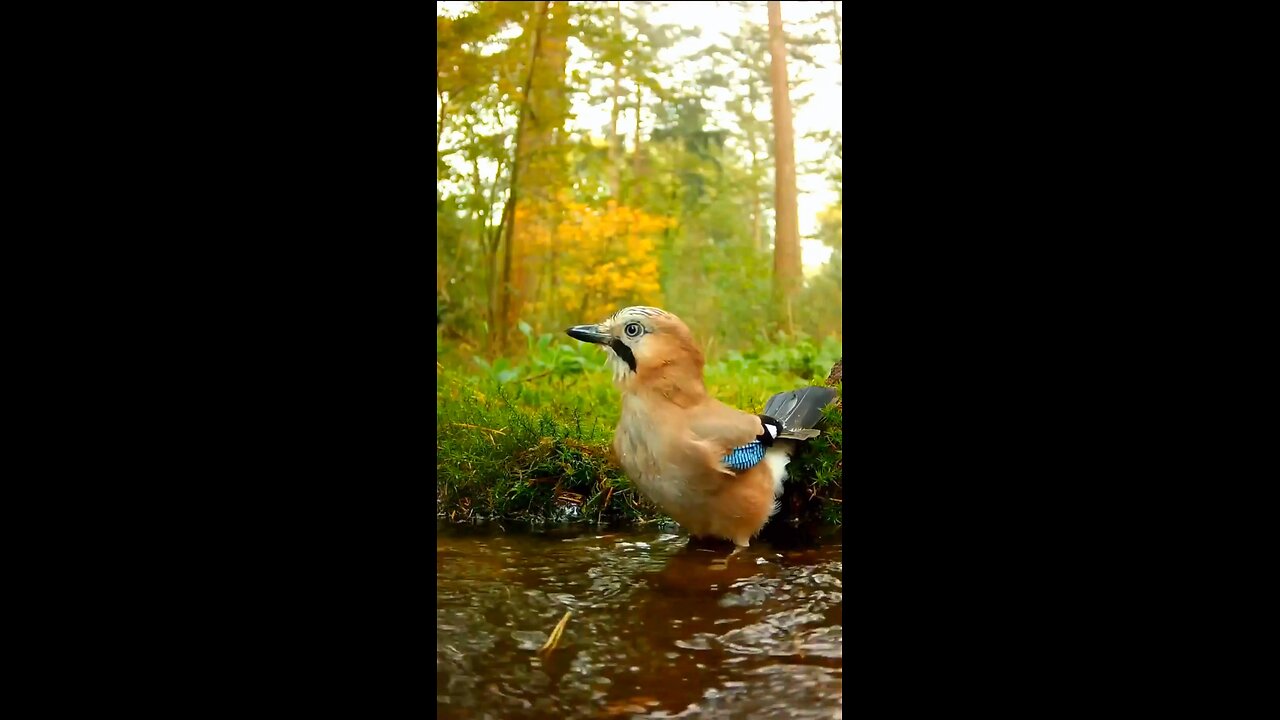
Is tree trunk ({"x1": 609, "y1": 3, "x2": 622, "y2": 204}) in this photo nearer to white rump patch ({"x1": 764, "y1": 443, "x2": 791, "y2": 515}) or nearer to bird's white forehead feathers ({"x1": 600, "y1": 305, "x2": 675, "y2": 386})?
bird's white forehead feathers ({"x1": 600, "y1": 305, "x2": 675, "y2": 386})

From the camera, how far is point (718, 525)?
3152mm

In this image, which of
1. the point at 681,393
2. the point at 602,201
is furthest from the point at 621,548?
the point at 602,201

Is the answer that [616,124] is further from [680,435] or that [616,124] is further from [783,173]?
[680,435]

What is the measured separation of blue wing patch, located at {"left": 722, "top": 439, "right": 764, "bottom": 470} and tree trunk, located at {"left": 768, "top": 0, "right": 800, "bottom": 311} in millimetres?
6652

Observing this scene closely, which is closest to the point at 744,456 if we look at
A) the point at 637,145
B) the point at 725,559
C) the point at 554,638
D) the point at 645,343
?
the point at 725,559

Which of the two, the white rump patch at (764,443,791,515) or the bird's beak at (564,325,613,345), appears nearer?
the bird's beak at (564,325,613,345)

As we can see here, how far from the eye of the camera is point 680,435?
10.0 ft

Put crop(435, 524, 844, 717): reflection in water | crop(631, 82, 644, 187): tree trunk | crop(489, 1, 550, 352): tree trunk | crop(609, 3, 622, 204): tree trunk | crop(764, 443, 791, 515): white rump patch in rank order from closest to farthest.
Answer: crop(435, 524, 844, 717): reflection in water → crop(764, 443, 791, 515): white rump patch → crop(489, 1, 550, 352): tree trunk → crop(609, 3, 622, 204): tree trunk → crop(631, 82, 644, 187): tree trunk

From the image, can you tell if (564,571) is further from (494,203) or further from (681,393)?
(494,203)

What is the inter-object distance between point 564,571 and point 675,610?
477 millimetres

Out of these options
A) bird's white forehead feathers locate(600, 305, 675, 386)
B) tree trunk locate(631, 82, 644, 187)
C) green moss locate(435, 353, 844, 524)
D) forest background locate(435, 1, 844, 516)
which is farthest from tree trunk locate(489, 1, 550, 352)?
bird's white forehead feathers locate(600, 305, 675, 386)

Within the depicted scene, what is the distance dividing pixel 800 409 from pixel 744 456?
0.54m

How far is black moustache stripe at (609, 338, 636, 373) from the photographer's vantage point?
315cm

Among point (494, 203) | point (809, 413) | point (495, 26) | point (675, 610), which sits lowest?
point (675, 610)
